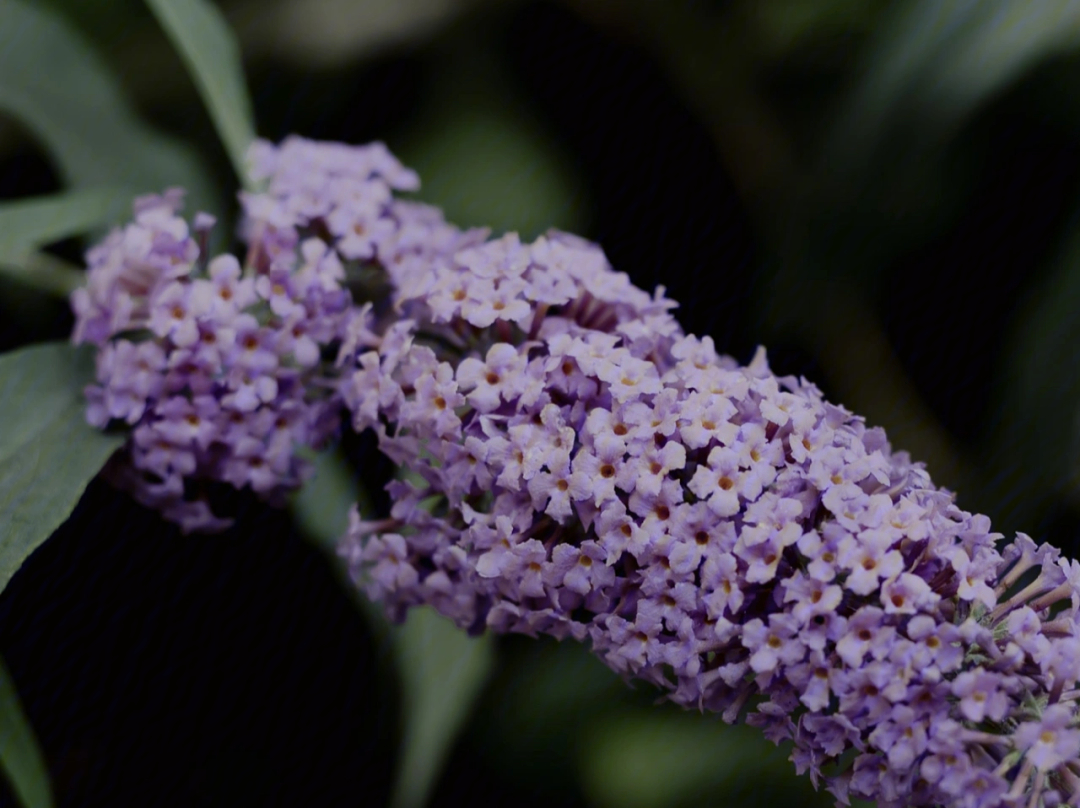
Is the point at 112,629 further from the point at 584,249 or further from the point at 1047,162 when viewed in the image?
the point at 1047,162

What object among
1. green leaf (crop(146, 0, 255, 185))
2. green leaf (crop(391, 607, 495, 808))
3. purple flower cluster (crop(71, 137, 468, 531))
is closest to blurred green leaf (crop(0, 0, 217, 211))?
green leaf (crop(146, 0, 255, 185))

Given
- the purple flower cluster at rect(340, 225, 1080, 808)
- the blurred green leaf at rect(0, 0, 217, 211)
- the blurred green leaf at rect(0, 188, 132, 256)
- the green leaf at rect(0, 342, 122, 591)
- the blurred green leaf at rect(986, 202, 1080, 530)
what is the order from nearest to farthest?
the purple flower cluster at rect(340, 225, 1080, 808) < the green leaf at rect(0, 342, 122, 591) < the blurred green leaf at rect(0, 188, 132, 256) < the blurred green leaf at rect(986, 202, 1080, 530) < the blurred green leaf at rect(0, 0, 217, 211)

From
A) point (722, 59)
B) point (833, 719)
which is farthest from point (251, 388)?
point (722, 59)

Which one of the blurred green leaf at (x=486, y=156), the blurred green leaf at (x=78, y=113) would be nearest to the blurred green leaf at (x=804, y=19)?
the blurred green leaf at (x=486, y=156)

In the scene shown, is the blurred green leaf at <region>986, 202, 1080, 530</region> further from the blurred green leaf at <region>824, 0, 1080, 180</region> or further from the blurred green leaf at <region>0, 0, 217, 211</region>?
the blurred green leaf at <region>0, 0, 217, 211</region>

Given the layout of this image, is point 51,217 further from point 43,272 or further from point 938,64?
point 938,64

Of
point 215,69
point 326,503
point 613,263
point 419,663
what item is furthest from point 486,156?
point 419,663
